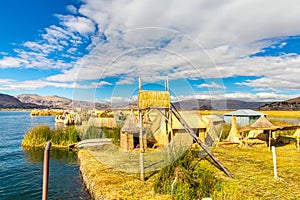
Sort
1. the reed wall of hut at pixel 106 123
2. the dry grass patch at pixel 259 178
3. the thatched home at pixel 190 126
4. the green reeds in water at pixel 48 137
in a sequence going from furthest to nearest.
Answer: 1. the reed wall of hut at pixel 106 123
2. the green reeds in water at pixel 48 137
3. the thatched home at pixel 190 126
4. the dry grass patch at pixel 259 178

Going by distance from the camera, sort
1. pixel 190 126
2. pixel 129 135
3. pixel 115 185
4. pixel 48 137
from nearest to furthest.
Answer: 1. pixel 115 185
2. pixel 129 135
3. pixel 190 126
4. pixel 48 137

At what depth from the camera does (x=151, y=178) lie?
10.1m

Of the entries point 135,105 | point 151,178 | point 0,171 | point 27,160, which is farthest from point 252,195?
point 27,160

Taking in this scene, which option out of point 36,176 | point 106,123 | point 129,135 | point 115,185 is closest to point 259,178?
point 115,185

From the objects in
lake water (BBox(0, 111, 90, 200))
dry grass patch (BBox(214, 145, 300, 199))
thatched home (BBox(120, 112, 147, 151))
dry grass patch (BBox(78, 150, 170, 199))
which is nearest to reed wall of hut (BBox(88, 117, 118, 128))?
lake water (BBox(0, 111, 90, 200))

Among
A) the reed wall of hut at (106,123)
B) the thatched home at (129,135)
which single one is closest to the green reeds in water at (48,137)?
the reed wall of hut at (106,123)

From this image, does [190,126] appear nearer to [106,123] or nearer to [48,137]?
[106,123]

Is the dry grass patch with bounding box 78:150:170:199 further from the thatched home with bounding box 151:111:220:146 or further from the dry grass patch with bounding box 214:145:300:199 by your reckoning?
the thatched home with bounding box 151:111:220:146

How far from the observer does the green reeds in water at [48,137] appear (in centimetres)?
2219

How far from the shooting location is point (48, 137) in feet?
74.9

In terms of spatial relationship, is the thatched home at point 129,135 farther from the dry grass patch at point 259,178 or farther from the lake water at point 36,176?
the dry grass patch at point 259,178

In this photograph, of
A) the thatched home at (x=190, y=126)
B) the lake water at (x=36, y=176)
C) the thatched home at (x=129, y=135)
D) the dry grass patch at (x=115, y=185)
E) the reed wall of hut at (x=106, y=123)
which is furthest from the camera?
the reed wall of hut at (x=106, y=123)

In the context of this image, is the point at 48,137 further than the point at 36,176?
Yes

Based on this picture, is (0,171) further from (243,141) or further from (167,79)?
(243,141)
